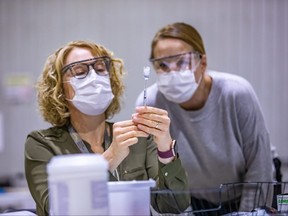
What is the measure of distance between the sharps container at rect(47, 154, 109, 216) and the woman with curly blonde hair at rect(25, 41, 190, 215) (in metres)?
0.52

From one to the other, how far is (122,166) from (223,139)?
2.04 ft

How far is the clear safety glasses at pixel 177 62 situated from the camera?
2.01 metres

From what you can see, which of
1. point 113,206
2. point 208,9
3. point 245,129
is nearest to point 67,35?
point 208,9

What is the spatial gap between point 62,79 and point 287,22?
2461 millimetres

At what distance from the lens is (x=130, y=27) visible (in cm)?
370

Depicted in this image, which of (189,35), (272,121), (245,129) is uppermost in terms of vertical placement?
(189,35)

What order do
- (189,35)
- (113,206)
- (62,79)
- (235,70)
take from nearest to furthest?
1. (113,206)
2. (62,79)
3. (189,35)
4. (235,70)

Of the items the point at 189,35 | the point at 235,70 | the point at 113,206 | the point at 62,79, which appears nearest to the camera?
the point at 113,206

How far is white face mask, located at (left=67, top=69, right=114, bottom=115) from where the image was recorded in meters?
1.68

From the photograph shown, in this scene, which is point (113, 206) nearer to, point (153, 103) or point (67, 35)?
point (153, 103)

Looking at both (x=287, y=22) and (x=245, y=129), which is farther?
(x=287, y=22)

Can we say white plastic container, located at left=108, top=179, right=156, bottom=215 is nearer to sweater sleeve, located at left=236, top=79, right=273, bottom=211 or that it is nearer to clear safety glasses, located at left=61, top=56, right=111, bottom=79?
clear safety glasses, located at left=61, top=56, right=111, bottom=79

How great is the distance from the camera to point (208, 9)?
12.2ft

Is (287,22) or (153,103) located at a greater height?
(287,22)
